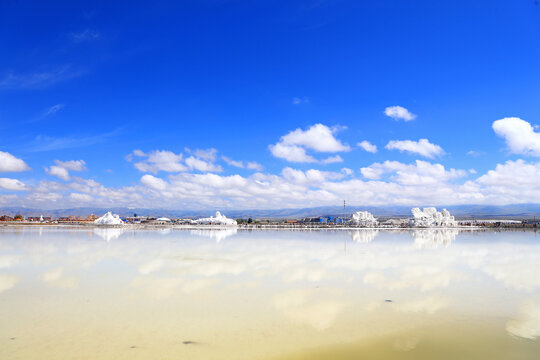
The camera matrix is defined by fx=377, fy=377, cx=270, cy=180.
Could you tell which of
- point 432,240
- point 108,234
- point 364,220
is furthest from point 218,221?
point 432,240

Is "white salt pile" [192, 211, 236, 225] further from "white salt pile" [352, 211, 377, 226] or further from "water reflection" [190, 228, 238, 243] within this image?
"water reflection" [190, 228, 238, 243]

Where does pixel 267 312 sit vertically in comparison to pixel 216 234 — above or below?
above

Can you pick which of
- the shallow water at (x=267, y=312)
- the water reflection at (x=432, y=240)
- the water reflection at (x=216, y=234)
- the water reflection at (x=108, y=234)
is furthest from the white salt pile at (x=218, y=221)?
the shallow water at (x=267, y=312)

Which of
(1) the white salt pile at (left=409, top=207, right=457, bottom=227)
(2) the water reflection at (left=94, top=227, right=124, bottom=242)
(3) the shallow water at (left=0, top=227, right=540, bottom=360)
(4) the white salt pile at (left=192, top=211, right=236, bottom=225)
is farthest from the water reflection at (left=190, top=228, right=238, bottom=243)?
(1) the white salt pile at (left=409, top=207, right=457, bottom=227)

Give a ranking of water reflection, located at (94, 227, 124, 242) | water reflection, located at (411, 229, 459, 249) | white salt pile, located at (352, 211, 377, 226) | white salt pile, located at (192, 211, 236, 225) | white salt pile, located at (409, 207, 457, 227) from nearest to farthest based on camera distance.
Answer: water reflection, located at (411, 229, 459, 249), water reflection, located at (94, 227, 124, 242), white salt pile, located at (409, 207, 457, 227), white salt pile, located at (352, 211, 377, 226), white salt pile, located at (192, 211, 236, 225)

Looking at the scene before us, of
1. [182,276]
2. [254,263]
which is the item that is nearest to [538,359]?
[182,276]

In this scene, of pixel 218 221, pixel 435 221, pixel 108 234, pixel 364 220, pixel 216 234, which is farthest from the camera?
pixel 364 220

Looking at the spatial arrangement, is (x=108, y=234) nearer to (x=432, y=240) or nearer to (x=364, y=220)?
(x=432, y=240)

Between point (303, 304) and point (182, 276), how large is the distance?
19.1 feet

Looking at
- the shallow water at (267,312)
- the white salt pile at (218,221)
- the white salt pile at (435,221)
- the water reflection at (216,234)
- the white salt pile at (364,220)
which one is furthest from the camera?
the white salt pile at (218,221)

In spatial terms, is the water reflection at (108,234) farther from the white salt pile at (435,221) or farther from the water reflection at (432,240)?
the white salt pile at (435,221)

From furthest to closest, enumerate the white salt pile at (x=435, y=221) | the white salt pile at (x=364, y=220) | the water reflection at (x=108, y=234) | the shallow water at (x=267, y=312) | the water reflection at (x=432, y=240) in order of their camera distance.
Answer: the white salt pile at (x=364, y=220), the white salt pile at (x=435, y=221), the water reflection at (x=108, y=234), the water reflection at (x=432, y=240), the shallow water at (x=267, y=312)

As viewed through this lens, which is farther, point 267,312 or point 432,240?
point 432,240

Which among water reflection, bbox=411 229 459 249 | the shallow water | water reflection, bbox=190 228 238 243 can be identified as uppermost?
the shallow water
